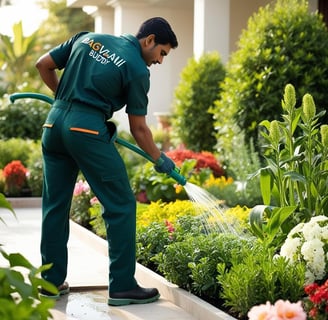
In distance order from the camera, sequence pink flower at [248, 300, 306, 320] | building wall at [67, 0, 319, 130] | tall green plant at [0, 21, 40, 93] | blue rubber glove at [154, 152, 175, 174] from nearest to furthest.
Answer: pink flower at [248, 300, 306, 320], blue rubber glove at [154, 152, 175, 174], building wall at [67, 0, 319, 130], tall green plant at [0, 21, 40, 93]

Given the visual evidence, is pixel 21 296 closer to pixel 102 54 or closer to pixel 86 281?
pixel 102 54

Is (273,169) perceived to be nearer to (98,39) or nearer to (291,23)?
(98,39)

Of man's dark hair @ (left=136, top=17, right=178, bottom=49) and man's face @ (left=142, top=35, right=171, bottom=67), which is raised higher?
man's dark hair @ (left=136, top=17, right=178, bottom=49)

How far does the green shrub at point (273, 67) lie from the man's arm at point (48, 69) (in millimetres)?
4637

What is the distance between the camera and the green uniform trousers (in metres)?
5.70

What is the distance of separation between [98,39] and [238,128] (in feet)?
17.5

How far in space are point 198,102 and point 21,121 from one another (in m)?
5.41

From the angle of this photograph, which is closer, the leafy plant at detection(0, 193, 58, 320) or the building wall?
the leafy plant at detection(0, 193, 58, 320)

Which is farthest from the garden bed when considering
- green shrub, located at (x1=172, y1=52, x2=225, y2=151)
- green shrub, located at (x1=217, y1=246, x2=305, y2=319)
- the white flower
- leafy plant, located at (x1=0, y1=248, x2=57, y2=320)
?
green shrub, located at (x1=172, y1=52, x2=225, y2=151)

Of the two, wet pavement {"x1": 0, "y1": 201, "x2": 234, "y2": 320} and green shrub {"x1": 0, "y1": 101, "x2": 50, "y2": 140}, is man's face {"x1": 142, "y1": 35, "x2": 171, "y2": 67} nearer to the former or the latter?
wet pavement {"x1": 0, "y1": 201, "x2": 234, "y2": 320}

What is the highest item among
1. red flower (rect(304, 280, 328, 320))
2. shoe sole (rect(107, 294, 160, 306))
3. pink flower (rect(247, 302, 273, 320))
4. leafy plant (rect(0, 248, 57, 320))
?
leafy plant (rect(0, 248, 57, 320))

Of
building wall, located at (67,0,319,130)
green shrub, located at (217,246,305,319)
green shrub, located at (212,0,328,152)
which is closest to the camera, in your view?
green shrub, located at (217,246,305,319)

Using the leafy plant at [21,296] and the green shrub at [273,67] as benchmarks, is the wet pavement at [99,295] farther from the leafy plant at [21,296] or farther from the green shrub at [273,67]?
the green shrub at [273,67]

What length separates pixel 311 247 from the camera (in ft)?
17.8
